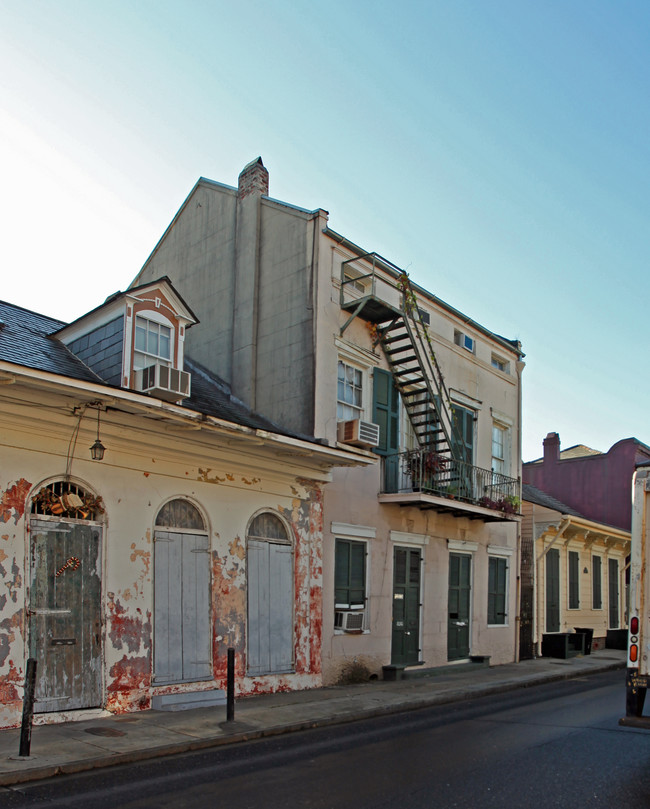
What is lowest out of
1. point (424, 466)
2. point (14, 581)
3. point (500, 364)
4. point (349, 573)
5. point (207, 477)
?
point (349, 573)

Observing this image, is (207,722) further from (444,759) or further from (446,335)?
(446,335)

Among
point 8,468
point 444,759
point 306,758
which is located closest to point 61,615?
point 8,468

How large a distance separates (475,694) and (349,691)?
2361mm

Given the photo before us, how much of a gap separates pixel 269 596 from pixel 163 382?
13.1 feet

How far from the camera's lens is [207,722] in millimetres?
9367

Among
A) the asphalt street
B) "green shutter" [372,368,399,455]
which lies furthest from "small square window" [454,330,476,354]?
the asphalt street

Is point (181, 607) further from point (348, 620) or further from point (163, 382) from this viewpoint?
point (348, 620)

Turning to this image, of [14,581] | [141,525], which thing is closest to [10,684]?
[14,581]

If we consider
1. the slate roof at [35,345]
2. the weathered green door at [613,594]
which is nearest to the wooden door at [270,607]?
the slate roof at [35,345]

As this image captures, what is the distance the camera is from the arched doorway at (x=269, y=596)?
39.7 ft

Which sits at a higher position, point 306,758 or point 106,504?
point 106,504

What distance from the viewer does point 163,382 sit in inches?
427

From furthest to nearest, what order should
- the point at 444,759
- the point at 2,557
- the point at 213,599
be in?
the point at 213,599 → the point at 2,557 → the point at 444,759

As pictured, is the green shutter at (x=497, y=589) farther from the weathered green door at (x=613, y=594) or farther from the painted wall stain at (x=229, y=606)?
the painted wall stain at (x=229, y=606)
